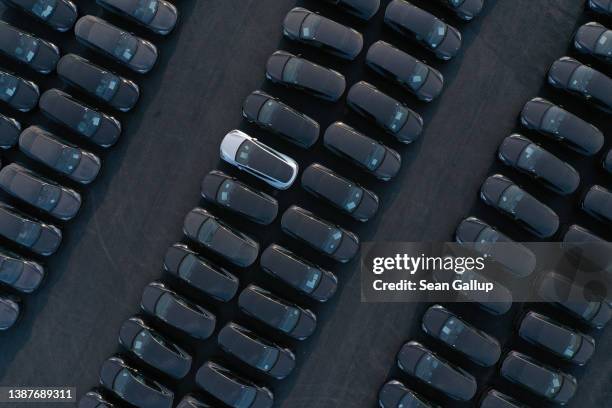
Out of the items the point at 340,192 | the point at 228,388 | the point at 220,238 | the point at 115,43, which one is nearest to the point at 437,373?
the point at 340,192

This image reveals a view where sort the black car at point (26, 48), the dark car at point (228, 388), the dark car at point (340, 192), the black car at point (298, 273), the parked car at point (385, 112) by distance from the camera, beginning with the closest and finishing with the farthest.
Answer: the dark car at point (228, 388)
the black car at point (298, 273)
the dark car at point (340, 192)
the parked car at point (385, 112)
the black car at point (26, 48)

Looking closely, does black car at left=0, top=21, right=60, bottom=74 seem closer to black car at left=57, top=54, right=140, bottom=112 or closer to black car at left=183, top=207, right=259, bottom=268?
black car at left=57, top=54, right=140, bottom=112

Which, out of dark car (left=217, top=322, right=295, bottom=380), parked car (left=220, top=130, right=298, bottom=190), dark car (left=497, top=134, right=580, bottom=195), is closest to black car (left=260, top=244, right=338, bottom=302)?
dark car (left=217, top=322, right=295, bottom=380)

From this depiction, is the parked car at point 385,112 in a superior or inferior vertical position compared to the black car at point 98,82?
superior

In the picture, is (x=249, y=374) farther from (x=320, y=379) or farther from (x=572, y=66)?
(x=572, y=66)

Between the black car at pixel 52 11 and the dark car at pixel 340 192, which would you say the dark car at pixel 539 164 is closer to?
the dark car at pixel 340 192

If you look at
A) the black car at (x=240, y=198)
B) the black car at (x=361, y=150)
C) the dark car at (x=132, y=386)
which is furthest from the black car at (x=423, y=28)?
the dark car at (x=132, y=386)
